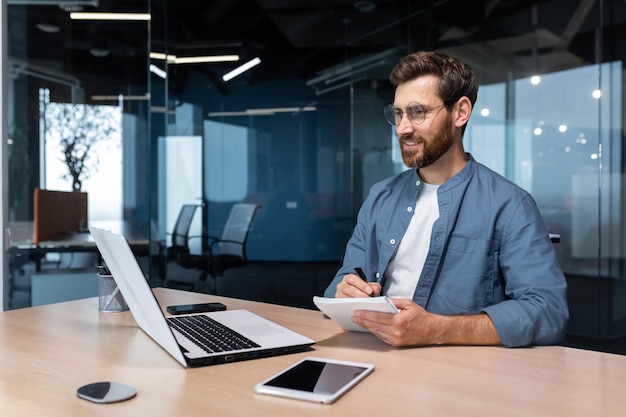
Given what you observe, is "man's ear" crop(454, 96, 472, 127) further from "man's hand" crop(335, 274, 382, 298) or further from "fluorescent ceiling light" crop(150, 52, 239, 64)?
"fluorescent ceiling light" crop(150, 52, 239, 64)

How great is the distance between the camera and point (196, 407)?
968mm

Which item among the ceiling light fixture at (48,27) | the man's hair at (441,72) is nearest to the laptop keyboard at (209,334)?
the man's hair at (441,72)

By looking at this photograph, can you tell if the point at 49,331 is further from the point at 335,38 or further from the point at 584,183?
the point at 335,38

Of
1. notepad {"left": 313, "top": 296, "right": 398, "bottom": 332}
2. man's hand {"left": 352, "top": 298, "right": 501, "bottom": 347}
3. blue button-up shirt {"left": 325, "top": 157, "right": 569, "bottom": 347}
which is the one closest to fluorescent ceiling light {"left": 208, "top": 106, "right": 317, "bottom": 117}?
blue button-up shirt {"left": 325, "top": 157, "right": 569, "bottom": 347}

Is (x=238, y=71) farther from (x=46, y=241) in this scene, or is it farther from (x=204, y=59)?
(x=46, y=241)

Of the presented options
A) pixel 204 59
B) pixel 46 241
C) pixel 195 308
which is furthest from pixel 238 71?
pixel 195 308

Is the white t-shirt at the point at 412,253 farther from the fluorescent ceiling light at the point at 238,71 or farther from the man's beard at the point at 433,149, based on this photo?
the fluorescent ceiling light at the point at 238,71

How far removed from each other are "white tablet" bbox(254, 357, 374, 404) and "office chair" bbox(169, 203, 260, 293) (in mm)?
4265

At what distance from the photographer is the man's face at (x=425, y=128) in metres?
1.79

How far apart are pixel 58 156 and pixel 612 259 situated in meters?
4.03

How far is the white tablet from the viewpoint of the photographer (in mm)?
1001

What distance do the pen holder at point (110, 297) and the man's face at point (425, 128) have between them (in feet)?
3.15

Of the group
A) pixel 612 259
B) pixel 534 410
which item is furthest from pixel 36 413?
pixel 612 259

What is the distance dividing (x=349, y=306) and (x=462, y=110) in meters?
0.83
